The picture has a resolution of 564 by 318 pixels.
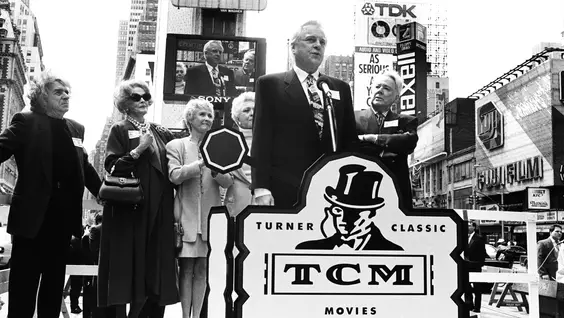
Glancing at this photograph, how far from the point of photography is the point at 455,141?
178 ft

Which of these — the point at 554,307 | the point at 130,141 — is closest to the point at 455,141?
the point at 554,307

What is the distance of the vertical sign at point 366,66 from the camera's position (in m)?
21.9

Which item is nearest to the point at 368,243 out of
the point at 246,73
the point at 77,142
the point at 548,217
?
the point at 77,142

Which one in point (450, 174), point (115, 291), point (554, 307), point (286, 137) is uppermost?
point (450, 174)

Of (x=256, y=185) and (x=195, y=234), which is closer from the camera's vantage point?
(x=256, y=185)

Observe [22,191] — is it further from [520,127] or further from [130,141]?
[520,127]

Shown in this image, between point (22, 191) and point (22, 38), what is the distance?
12723 centimetres

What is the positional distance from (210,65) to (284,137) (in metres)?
14.6

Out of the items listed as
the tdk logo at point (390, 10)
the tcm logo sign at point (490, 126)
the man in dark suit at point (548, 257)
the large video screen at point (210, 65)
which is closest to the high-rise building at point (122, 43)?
the tcm logo sign at point (490, 126)

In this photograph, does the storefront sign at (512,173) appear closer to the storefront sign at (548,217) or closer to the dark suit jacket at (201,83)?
the storefront sign at (548,217)

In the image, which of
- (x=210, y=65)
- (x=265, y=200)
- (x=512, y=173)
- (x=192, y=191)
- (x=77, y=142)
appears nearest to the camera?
(x=265, y=200)

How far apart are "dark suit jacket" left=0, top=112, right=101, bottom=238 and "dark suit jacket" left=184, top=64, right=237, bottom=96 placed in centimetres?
1364

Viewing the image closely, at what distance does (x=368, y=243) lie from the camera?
70.2 inches

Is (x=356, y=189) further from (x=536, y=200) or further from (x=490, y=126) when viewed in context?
(x=490, y=126)
